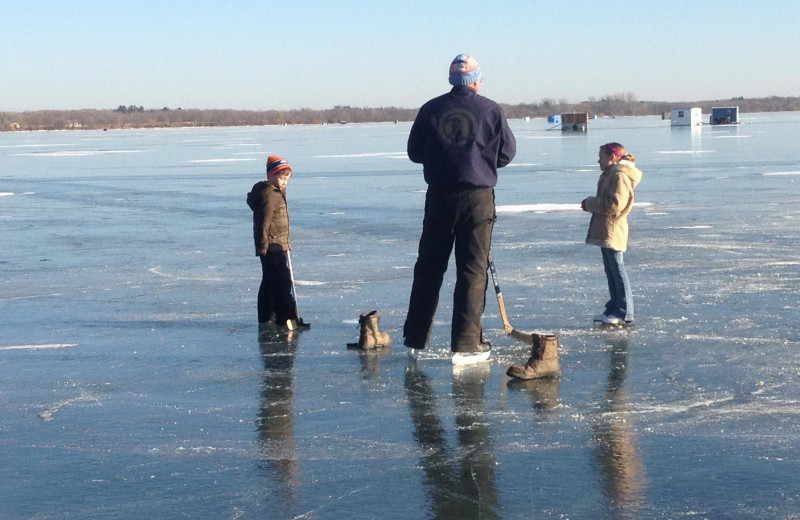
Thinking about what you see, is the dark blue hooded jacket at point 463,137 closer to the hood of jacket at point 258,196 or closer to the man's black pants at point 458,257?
the man's black pants at point 458,257

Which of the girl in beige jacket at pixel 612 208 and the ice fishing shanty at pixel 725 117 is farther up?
the ice fishing shanty at pixel 725 117

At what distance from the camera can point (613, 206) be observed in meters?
8.30

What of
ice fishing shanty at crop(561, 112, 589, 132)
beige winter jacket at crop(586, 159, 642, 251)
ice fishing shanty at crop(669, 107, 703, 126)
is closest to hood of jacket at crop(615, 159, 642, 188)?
beige winter jacket at crop(586, 159, 642, 251)

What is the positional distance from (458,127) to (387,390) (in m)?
1.64

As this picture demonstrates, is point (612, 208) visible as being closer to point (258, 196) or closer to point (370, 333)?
point (370, 333)

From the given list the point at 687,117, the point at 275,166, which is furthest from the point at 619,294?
the point at 687,117

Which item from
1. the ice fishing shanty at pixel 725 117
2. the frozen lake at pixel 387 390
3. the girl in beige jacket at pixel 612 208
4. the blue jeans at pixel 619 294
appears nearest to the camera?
the frozen lake at pixel 387 390

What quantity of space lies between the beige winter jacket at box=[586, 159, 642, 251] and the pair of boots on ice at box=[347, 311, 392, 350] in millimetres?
1960

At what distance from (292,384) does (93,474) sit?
6.00 feet

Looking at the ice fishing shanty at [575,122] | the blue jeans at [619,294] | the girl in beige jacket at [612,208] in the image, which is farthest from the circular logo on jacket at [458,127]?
the ice fishing shanty at [575,122]

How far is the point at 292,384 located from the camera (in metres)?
6.41

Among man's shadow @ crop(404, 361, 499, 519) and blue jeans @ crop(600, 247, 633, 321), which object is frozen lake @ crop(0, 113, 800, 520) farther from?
blue jeans @ crop(600, 247, 633, 321)

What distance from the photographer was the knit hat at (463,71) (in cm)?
673

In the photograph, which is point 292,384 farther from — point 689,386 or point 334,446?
point 689,386
